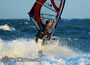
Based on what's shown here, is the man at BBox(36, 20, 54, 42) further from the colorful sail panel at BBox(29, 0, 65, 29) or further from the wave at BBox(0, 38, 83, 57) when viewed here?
the wave at BBox(0, 38, 83, 57)

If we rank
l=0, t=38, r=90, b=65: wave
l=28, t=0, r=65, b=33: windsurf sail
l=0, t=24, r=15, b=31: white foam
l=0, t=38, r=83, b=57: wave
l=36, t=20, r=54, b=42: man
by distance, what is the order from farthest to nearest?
l=0, t=24, r=15, b=31: white foam < l=0, t=38, r=83, b=57: wave < l=0, t=38, r=90, b=65: wave < l=28, t=0, r=65, b=33: windsurf sail < l=36, t=20, r=54, b=42: man

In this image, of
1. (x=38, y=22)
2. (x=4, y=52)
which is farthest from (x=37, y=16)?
(x=4, y=52)

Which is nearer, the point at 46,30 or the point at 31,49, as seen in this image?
the point at 46,30

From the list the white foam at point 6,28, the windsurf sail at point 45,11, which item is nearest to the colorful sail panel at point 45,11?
the windsurf sail at point 45,11

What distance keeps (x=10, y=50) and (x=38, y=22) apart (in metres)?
2.82

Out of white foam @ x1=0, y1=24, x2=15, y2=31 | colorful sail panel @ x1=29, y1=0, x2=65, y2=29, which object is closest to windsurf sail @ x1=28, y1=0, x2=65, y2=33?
colorful sail panel @ x1=29, y1=0, x2=65, y2=29

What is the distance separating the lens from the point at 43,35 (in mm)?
18703

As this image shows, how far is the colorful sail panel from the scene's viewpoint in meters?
19.0

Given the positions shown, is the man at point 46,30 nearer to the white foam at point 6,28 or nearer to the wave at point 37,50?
the wave at point 37,50

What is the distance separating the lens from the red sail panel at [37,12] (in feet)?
62.3

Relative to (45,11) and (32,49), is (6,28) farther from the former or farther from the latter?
(45,11)

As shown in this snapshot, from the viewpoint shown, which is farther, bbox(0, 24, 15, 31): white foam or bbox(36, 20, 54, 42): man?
bbox(0, 24, 15, 31): white foam

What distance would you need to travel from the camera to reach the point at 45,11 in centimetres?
1917

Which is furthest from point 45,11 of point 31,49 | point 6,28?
point 6,28
